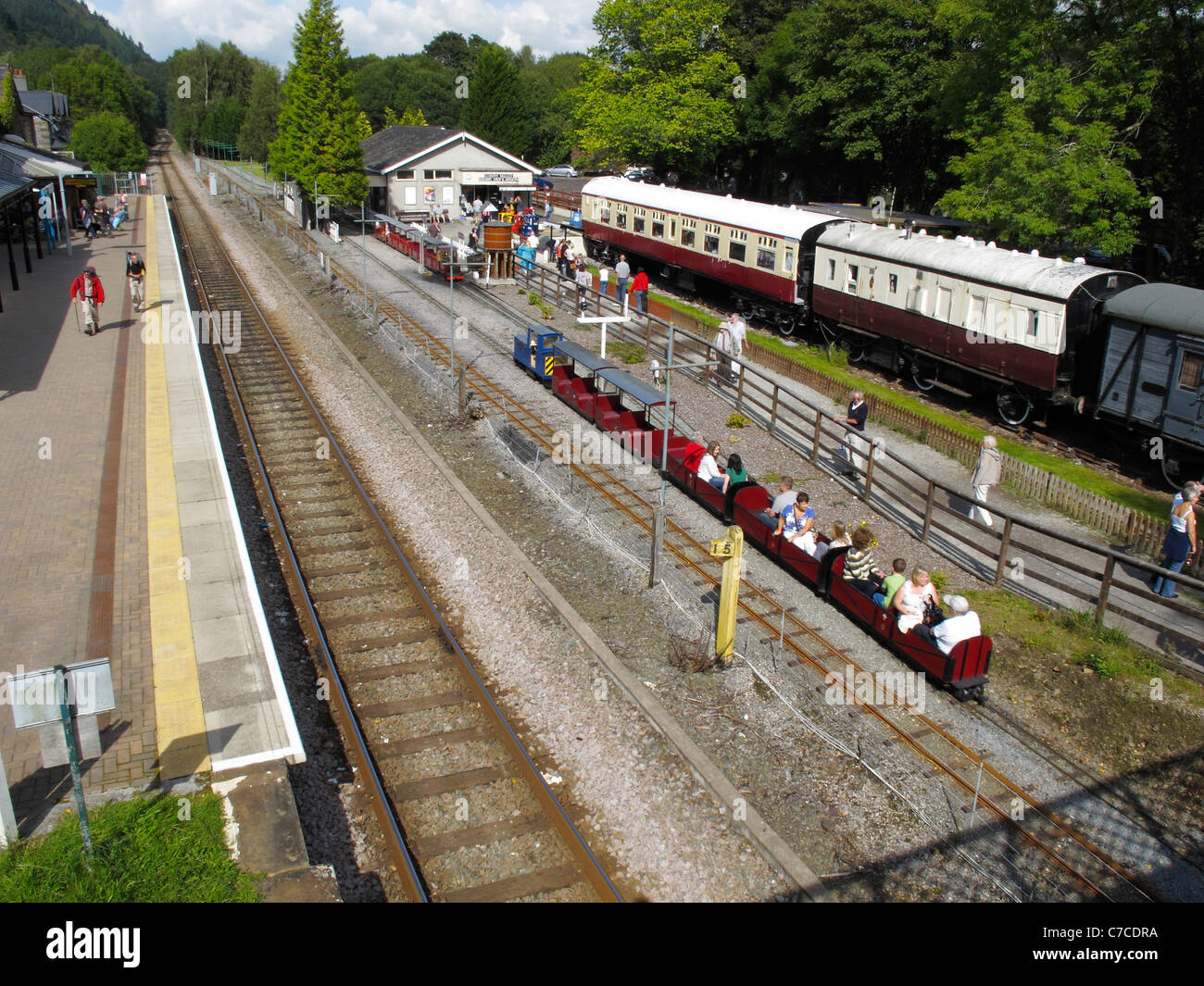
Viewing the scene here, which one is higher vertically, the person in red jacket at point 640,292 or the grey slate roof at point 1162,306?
the grey slate roof at point 1162,306

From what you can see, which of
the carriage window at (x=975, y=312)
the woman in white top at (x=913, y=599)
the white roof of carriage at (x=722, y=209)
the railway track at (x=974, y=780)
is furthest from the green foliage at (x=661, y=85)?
the woman in white top at (x=913, y=599)

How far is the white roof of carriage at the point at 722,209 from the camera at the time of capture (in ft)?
95.2

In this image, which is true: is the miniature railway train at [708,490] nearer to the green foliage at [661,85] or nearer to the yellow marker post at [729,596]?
the yellow marker post at [729,596]

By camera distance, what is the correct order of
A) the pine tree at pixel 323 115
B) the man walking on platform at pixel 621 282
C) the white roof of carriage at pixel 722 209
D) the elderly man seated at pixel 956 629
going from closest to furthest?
the elderly man seated at pixel 956 629
the white roof of carriage at pixel 722 209
the man walking on platform at pixel 621 282
the pine tree at pixel 323 115

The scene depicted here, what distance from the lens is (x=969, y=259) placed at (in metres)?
22.9

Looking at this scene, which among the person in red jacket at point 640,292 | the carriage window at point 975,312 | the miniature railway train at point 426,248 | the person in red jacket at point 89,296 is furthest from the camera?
the miniature railway train at point 426,248

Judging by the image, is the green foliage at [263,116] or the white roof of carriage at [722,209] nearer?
the white roof of carriage at [722,209]

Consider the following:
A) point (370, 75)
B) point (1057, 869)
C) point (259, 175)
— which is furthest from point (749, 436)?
point (370, 75)

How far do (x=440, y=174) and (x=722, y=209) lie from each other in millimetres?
23496

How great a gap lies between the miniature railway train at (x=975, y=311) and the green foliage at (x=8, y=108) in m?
40.7

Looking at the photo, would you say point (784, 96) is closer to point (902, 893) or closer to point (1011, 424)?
point (1011, 424)

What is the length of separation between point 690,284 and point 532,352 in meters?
13.0

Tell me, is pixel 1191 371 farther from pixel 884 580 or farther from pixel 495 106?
pixel 495 106

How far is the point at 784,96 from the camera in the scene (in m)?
50.6
